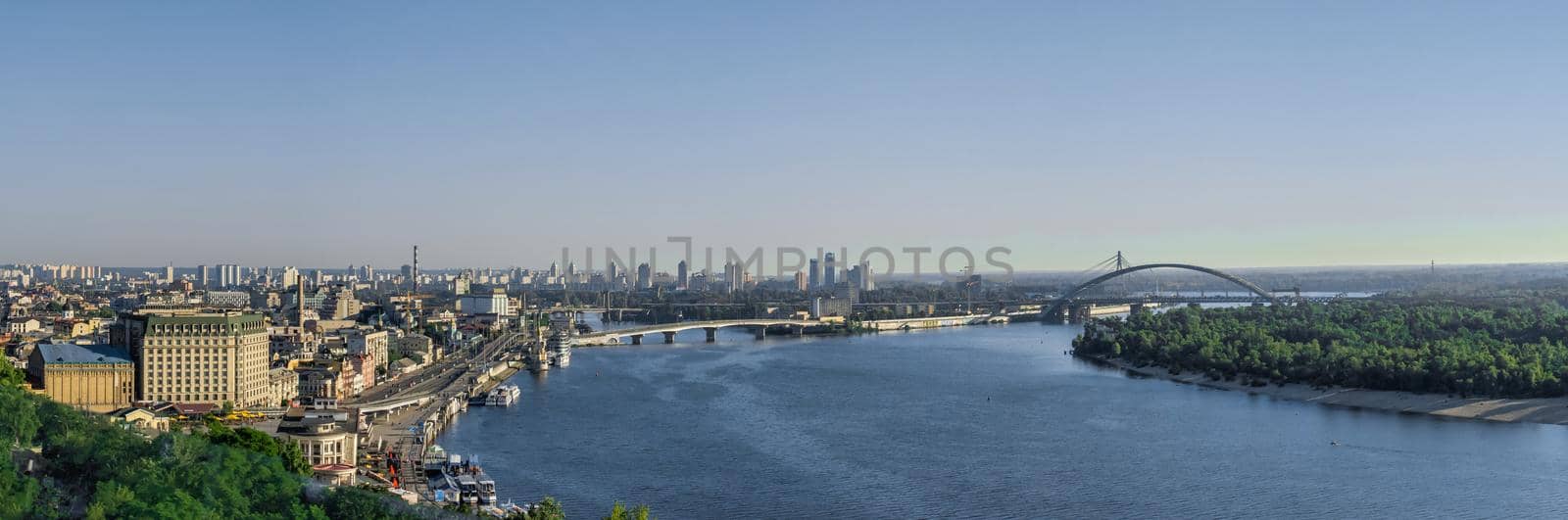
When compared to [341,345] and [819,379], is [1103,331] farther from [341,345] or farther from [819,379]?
[341,345]

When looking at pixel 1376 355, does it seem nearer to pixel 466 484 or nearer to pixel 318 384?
pixel 466 484

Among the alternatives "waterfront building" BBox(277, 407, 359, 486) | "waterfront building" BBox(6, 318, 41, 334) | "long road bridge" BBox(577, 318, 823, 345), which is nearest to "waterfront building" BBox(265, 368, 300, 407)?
"waterfront building" BBox(277, 407, 359, 486)

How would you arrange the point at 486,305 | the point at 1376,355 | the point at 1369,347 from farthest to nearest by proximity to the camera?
the point at 486,305
the point at 1369,347
the point at 1376,355

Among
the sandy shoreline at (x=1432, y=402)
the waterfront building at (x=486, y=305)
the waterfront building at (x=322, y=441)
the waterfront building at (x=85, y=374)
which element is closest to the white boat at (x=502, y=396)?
the waterfront building at (x=85, y=374)

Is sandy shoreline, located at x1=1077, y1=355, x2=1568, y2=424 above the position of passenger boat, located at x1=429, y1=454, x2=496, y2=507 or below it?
above

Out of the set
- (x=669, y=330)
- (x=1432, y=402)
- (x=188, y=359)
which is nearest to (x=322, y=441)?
(x=188, y=359)

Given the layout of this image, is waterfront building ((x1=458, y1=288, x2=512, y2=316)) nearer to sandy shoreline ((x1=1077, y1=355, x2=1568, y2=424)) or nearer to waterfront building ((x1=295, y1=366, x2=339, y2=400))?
waterfront building ((x1=295, y1=366, x2=339, y2=400))

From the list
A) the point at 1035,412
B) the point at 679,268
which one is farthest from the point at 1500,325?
the point at 679,268

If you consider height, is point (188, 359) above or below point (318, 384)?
above
